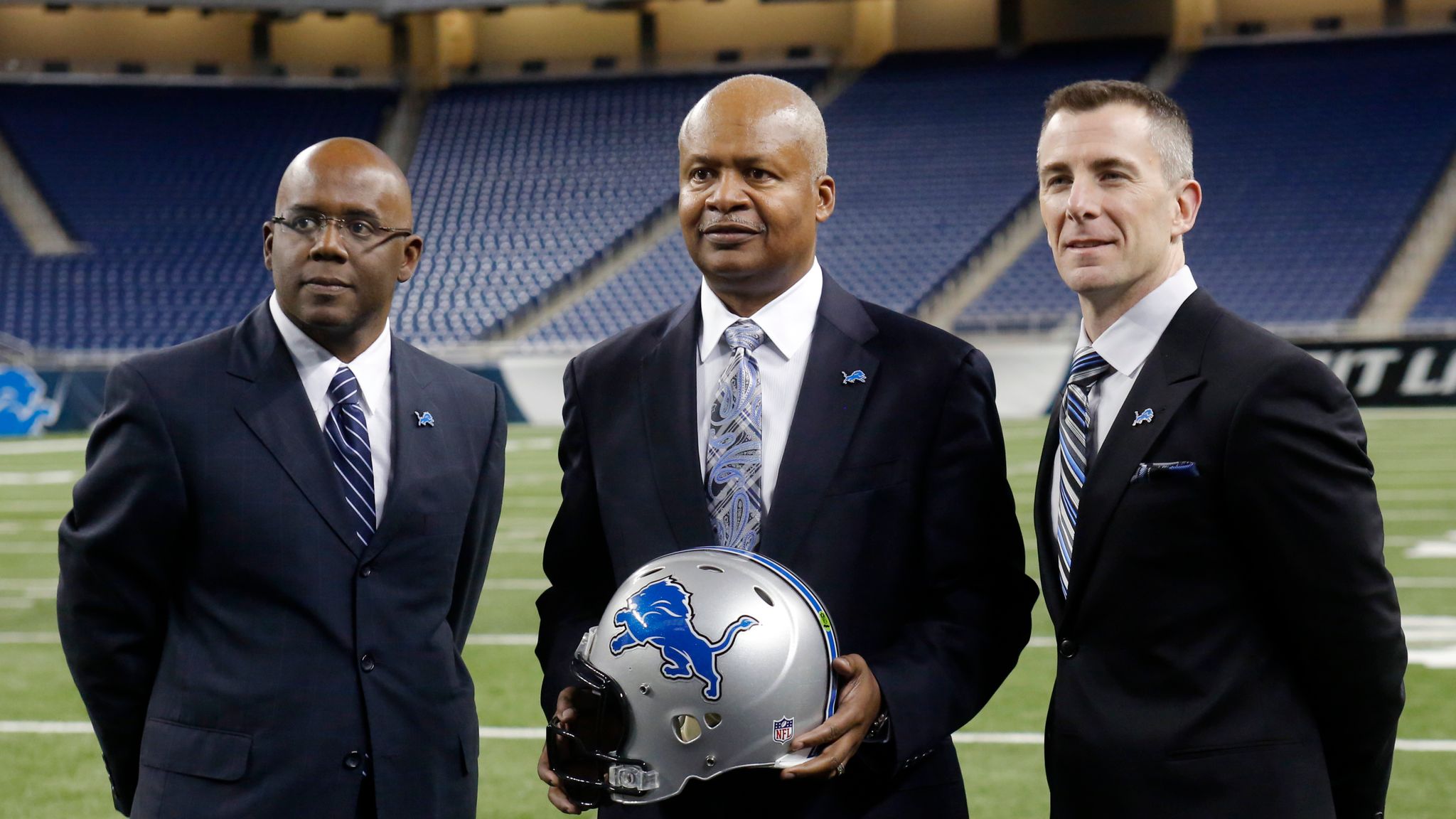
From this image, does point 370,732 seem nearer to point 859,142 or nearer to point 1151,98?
point 1151,98

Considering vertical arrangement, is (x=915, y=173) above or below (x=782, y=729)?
below

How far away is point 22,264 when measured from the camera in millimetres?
24781

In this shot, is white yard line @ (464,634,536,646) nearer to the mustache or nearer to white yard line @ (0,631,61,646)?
Answer: white yard line @ (0,631,61,646)

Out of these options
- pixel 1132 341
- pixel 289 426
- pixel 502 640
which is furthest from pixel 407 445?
pixel 502 640

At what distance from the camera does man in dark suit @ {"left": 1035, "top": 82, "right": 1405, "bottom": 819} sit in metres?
2.21

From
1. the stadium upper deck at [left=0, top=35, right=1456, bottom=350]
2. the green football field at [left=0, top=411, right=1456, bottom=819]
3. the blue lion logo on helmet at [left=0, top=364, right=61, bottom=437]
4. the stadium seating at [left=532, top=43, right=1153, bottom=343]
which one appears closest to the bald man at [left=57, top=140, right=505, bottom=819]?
the green football field at [left=0, top=411, right=1456, bottom=819]

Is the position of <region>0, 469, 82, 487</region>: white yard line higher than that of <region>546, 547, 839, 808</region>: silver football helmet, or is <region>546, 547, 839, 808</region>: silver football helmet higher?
<region>546, 547, 839, 808</region>: silver football helmet

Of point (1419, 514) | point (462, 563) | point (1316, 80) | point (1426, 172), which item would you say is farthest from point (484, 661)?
point (1316, 80)

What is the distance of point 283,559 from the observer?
8.38ft

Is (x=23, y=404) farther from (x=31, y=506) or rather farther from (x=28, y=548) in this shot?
(x=28, y=548)

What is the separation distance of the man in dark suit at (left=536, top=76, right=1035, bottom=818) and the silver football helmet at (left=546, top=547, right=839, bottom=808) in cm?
7

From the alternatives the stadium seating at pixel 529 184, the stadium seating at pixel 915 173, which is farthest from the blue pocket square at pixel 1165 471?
the stadium seating at pixel 529 184

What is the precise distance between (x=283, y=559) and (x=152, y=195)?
86.5ft

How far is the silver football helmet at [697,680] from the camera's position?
220cm
